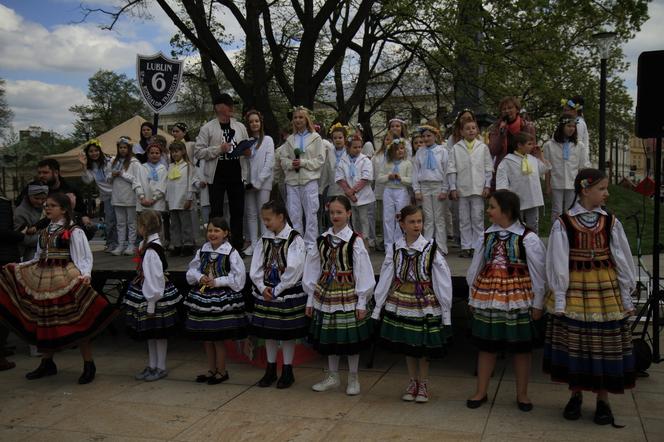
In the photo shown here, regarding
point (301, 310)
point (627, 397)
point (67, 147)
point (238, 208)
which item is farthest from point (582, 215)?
point (67, 147)

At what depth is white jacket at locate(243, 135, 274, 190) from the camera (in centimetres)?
853

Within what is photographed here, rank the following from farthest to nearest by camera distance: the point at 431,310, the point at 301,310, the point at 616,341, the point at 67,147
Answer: the point at 67,147 → the point at 301,310 → the point at 431,310 → the point at 616,341

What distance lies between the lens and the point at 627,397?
17.4ft

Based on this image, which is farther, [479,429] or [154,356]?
[154,356]

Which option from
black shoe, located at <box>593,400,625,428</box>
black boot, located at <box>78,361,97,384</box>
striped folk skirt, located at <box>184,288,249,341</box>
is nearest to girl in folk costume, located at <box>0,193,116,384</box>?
black boot, located at <box>78,361,97,384</box>

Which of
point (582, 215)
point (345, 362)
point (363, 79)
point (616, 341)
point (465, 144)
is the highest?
point (363, 79)

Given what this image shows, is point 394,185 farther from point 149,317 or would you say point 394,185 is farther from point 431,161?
point 149,317

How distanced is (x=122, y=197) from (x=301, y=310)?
471cm

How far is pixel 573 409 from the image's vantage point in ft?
15.8

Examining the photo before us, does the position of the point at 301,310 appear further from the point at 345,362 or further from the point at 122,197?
the point at 122,197

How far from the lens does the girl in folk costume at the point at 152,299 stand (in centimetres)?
602

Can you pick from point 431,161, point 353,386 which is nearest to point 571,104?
point 431,161

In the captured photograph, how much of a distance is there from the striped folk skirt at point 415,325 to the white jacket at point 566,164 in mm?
3921

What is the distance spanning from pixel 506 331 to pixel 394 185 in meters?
4.12
